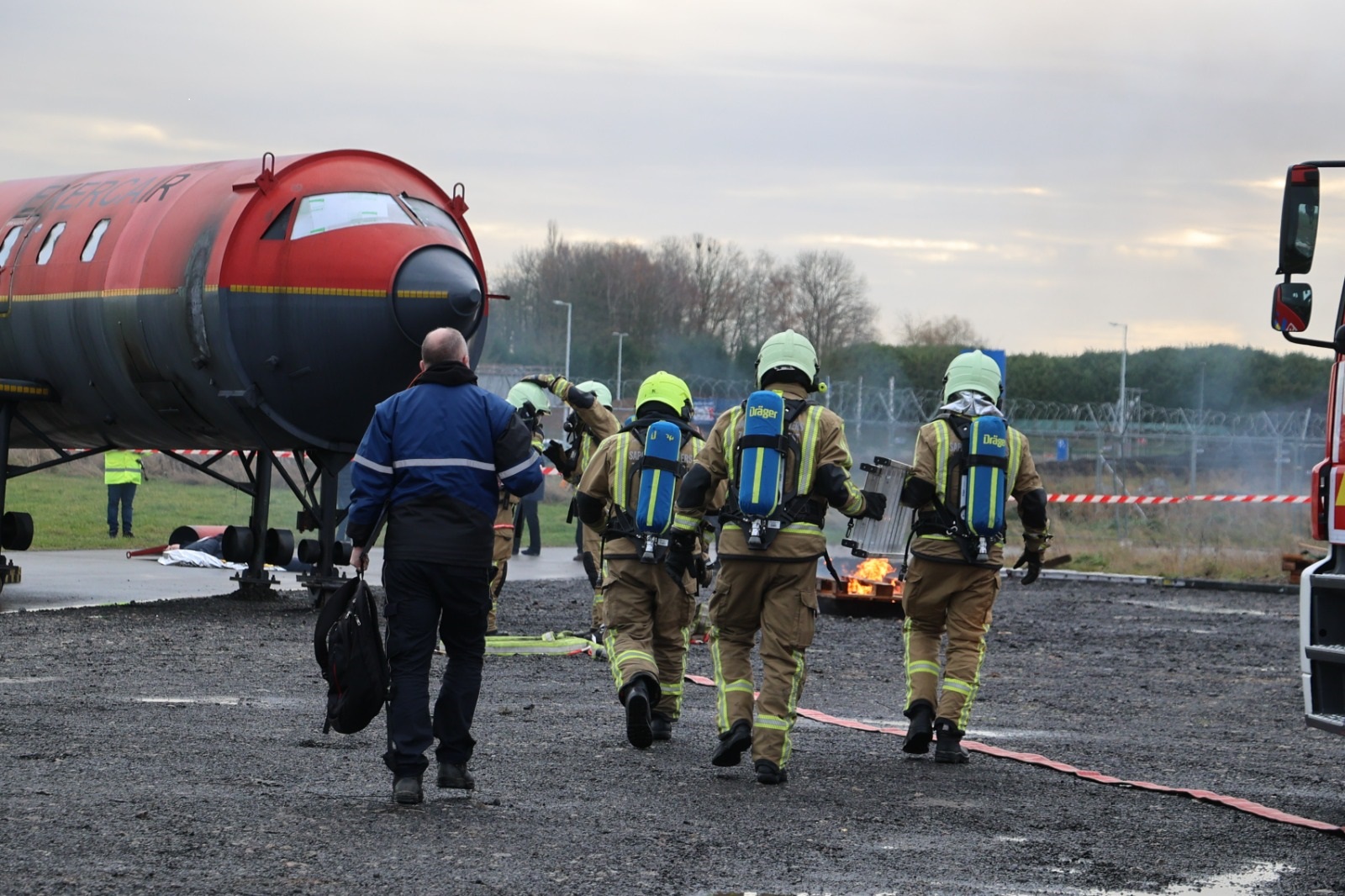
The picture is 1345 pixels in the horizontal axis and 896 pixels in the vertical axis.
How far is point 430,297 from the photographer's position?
13.8 meters

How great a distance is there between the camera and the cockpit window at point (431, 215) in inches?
576

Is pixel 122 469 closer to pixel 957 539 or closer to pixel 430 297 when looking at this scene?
pixel 430 297

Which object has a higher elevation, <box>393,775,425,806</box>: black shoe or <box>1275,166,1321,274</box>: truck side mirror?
<box>1275,166,1321,274</box>: truck side mirror

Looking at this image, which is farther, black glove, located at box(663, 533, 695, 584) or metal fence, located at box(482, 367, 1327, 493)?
metal fence, located at box(482, 367, 1327, 493)

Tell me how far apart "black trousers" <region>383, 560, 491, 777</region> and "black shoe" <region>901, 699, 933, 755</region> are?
96.0 inches

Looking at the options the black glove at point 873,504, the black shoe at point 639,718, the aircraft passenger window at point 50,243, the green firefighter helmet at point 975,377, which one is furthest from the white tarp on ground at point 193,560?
the black glove at point 873,504

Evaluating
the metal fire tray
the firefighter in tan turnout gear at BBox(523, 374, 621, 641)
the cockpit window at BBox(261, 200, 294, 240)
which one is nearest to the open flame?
the metal fire tray

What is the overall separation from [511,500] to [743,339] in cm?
5279

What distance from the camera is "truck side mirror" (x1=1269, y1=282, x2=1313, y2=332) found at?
7039 millimetres

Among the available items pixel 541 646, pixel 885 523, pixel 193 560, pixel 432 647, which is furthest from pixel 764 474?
pixel 193 560

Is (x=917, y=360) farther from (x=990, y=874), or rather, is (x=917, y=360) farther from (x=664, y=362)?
(x=990, y=874)

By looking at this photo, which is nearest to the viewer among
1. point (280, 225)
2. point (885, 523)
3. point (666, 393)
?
point (666, 393)

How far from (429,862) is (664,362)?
186ft

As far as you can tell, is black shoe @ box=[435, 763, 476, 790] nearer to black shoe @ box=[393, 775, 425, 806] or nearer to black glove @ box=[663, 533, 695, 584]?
black shoe @ box=[393, 775, 425, 806]
